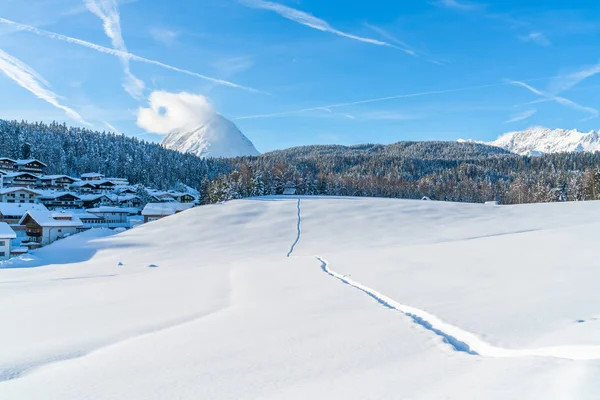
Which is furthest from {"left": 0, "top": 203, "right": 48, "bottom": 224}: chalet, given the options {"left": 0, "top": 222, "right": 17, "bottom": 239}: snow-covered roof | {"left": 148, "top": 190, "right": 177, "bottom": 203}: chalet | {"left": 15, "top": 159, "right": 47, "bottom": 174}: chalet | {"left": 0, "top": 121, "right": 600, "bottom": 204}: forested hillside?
{"left": 15, "top": 159, "right": 47, "bottom": 174}: chalet

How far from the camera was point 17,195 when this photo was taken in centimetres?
8856

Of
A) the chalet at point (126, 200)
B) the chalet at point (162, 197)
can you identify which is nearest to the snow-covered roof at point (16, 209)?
the chalet at point (126, 200)

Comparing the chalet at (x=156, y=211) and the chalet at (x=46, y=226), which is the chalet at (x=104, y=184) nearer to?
the chalet at (x=156, y=211)

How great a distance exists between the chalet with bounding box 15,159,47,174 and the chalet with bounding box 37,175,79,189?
5263mm

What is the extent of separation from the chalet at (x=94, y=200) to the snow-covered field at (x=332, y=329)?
8334 cm

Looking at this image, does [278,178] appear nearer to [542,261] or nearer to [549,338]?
[542,261]

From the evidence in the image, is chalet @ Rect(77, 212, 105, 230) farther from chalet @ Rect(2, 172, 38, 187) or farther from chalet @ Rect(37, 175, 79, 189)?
chalet @ Rect(2, 172, 38, 187)

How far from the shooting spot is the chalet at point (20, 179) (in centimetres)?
10525

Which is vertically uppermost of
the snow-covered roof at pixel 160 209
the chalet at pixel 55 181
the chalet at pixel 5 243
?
the chalet at pixel 55 181

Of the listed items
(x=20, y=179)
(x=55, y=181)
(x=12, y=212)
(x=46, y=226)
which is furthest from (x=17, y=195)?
(x=46, y=226)

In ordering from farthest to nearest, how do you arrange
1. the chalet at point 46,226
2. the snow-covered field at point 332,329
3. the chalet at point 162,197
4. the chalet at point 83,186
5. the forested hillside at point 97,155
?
the forested hillside at point 97,155 < the chalet at point 83,186 < the chalet at point 162,197 < the chalet at point 46,226 < the snow-covered field at point 332,329

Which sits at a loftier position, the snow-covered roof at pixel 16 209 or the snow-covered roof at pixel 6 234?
the snow-covered roof at pixel 16 209

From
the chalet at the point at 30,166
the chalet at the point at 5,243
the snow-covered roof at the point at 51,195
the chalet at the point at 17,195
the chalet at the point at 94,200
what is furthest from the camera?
the chalet at the point at 30,166

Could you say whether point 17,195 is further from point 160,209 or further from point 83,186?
point 160,209
